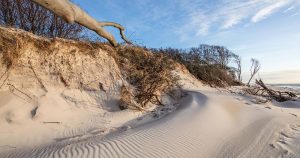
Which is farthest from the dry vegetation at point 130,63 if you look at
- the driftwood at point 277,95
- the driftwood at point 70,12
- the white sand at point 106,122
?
the driftwood at point 277,95

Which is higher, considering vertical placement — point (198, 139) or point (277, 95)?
point (277, 95)

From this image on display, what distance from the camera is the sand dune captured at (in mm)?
6020

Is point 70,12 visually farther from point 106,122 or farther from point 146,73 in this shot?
point 146,73

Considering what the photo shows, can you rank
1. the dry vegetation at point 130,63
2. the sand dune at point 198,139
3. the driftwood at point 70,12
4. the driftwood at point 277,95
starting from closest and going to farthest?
the driftwood at point 70,12 → the sand dune at point 198,139 → the dry vegetation at point 130,63 → the driftwood at point 277,95

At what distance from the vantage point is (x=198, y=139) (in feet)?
22.3

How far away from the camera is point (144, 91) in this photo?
10.2 meters

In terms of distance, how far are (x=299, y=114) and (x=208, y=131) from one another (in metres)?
3.68

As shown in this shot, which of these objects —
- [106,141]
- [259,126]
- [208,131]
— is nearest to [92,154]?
[106,141]

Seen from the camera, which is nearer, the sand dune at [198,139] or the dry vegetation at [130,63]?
the sand dune at [198,139]

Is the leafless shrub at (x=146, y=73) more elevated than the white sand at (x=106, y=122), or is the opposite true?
the leafless shrub at (x=146, y=73)

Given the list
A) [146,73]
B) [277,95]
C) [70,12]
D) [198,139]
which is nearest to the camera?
[70,12]

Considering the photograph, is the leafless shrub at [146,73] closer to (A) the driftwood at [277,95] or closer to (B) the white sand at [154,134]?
(B) the white sand at [154,134]

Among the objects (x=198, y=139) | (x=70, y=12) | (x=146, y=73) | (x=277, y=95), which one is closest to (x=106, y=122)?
(x=198, y=139)

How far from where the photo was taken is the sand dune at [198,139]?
19.7ft
